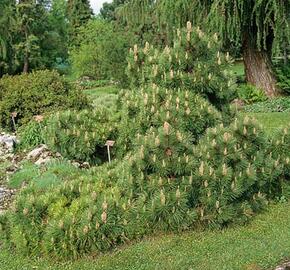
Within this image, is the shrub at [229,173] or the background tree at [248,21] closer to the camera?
the shrub at [229,173]

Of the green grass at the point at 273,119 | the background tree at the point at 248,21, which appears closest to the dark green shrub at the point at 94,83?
the background tree at the point at 248,21

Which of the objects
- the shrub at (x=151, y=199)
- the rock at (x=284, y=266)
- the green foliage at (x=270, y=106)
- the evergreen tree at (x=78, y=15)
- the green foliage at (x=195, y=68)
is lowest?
the green foliage at (x=270, y=106)

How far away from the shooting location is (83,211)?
512 cm

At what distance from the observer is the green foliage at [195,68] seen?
652 centimetres

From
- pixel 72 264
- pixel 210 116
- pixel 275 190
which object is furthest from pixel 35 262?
pixel 275 190

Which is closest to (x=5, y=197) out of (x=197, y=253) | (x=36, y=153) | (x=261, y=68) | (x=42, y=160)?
(x=42, y=160)

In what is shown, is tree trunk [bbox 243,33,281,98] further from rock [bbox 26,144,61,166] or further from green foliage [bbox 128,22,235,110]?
green foliage [bbox 128,22,235,110]

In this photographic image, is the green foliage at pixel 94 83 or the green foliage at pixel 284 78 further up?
the green foliage at pixel 284 78

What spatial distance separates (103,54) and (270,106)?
1110 cm

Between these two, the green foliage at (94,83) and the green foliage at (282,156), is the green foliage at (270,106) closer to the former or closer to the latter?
the green foliage at (282,156)

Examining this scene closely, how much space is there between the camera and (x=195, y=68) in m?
6.57

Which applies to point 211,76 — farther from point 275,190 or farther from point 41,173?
point 41,173

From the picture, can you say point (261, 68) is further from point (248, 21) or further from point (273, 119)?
point (273, 119)

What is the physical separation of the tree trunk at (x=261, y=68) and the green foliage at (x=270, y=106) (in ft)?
2.90
